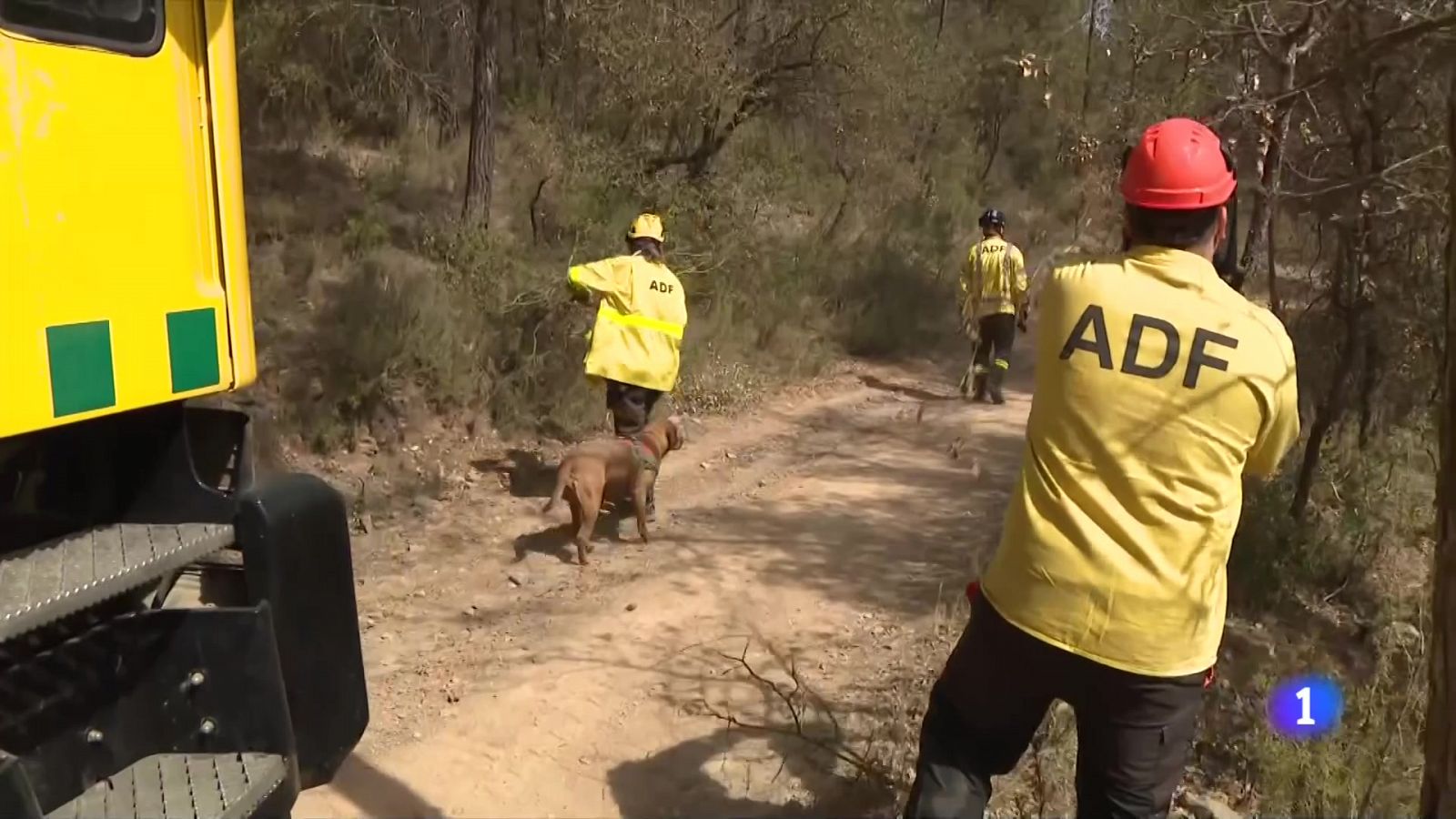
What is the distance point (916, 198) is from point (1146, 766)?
1478 centimetres

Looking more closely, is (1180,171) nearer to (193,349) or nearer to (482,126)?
(193,349)

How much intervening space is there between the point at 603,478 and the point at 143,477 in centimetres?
378

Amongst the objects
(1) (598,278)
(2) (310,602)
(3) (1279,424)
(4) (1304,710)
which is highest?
(3) (1279,424)

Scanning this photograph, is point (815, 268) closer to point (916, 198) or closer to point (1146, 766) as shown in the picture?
point (916, 198)

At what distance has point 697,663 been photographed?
5.37 m

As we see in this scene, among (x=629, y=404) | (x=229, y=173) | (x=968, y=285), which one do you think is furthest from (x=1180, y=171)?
(x=968, y=285)

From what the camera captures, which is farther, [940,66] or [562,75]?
[940,66]

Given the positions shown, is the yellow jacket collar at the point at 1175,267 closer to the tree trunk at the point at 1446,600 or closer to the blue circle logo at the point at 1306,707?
the tree trunk at the point at 1446,600

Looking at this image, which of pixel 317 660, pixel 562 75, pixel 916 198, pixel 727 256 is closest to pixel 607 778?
pixel 317 660

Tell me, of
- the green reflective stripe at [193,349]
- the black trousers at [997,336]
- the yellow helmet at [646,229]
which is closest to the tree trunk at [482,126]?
the yellow helmet at [646,229]

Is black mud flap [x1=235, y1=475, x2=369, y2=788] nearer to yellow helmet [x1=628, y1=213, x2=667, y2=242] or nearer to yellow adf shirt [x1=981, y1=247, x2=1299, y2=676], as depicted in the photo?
yellow adf shirt [x1=981, y1=247, x2=1299, y2=676]

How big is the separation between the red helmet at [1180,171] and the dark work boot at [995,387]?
8.91 metres

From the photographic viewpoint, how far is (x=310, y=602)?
2953 mm

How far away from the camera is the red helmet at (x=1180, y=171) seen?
2688 millimetres
